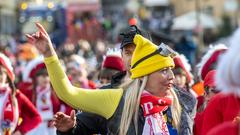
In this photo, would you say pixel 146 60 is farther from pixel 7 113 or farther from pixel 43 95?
pixel 43 95

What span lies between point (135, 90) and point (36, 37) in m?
0.75

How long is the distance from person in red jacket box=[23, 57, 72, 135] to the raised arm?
208 inches

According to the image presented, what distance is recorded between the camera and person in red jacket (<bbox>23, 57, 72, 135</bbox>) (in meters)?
10.9

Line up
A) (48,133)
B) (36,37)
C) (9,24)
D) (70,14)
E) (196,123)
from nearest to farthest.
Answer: (36,37) < (196,123) < (48,133) < (70,14) < (9,24)

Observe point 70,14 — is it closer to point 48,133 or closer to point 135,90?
point 48,133

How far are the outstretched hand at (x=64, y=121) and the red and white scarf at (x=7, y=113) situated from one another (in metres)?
3.24

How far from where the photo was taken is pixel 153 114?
5.59m

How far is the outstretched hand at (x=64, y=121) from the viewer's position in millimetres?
5367

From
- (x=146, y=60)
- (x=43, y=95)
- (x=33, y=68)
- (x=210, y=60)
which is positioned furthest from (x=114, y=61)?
(x=146, y=60)

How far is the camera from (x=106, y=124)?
18.6 feet

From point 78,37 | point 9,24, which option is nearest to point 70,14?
point 78,37

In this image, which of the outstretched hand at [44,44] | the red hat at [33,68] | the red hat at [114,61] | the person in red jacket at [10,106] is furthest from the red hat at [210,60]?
the red hat at [33,68]

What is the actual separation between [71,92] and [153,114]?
566mm

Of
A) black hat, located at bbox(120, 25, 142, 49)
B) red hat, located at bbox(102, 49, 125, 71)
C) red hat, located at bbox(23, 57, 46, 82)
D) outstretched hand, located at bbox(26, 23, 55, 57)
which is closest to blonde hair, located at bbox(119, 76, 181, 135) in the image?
outstretched hand, located at bbox(26, 23, 55, 57)
